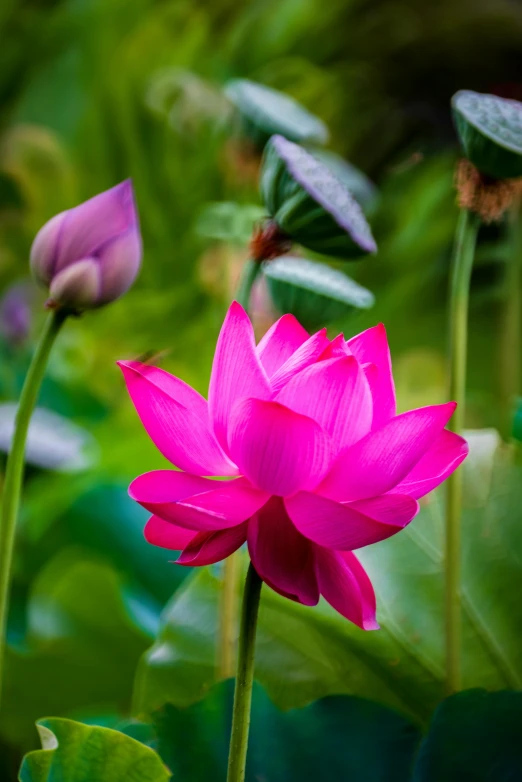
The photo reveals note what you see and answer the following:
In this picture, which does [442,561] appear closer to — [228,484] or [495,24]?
[228,484]

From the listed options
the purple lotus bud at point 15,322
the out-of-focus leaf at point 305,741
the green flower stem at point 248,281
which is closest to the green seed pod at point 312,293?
the green flower stem at point 248,281

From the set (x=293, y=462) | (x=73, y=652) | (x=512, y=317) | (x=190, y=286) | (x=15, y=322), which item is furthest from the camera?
(x=190, y=286)

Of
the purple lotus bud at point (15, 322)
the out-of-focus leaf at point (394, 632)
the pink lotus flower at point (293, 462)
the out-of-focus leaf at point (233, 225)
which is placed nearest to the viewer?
the pink lotus flower at point (293, 462)

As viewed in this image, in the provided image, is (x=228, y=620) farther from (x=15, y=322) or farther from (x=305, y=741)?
(x=15, y=322)

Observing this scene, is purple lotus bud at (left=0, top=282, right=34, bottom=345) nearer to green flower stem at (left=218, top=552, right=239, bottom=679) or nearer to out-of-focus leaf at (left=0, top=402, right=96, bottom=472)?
out-of-focus leaf at (left=0, top=402, right=96, bottom=472)

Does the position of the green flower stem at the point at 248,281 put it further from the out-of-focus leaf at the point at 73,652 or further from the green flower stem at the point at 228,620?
the out-of-focus leaf at the point at 73,652

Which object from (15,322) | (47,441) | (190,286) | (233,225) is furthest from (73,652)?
(190,286)

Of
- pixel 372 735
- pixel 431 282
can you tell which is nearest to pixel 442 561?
pixel 372 735
